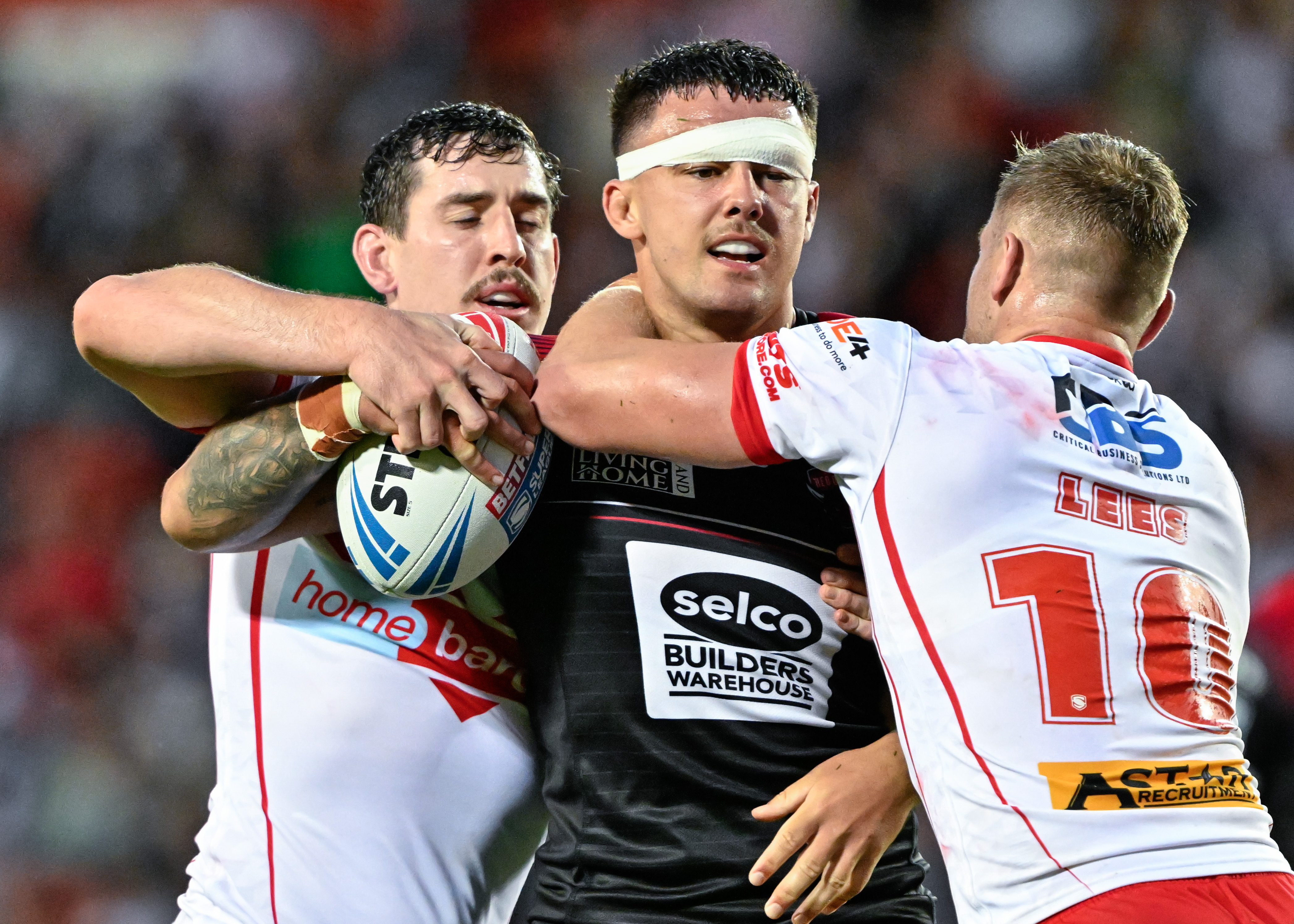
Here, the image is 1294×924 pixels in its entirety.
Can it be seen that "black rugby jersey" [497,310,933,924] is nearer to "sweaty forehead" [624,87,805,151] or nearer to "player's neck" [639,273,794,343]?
"player's neck" [639,273,794,343]

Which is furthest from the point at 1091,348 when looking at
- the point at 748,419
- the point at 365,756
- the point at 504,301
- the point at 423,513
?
the point at 365,756

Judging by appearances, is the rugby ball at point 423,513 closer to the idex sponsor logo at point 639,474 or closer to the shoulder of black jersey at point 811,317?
the idex sponsor logo at point 639,474

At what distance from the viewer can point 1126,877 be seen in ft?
6.81

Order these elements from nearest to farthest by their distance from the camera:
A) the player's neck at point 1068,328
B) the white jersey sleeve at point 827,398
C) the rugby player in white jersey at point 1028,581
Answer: the rugby player in white jersey at point 1028,581, the white jersey sleeve at point 827,398, the player's neck at point 1068,328

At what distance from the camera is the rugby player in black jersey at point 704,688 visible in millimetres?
2520

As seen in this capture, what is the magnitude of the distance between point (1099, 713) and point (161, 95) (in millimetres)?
6301

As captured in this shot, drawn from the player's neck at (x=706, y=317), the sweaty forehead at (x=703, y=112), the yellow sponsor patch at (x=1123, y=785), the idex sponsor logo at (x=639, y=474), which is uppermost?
the sweaty forehead at (x=703, y=112)

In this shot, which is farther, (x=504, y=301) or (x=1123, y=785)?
(x=504, y=301)

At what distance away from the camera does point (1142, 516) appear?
2305 mm

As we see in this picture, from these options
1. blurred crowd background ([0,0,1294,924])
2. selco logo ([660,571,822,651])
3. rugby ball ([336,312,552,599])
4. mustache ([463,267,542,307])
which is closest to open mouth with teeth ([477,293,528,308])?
mustache ([463,267,542,307])

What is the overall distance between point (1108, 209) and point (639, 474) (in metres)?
1.14

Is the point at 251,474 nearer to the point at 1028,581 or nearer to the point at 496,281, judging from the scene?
the point at 496,281

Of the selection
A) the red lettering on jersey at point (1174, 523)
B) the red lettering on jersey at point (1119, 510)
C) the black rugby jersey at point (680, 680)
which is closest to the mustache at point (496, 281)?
the black rugby jersey at point (680, 680)

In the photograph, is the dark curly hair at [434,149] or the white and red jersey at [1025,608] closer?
the white and red jersey at [1025,608]
